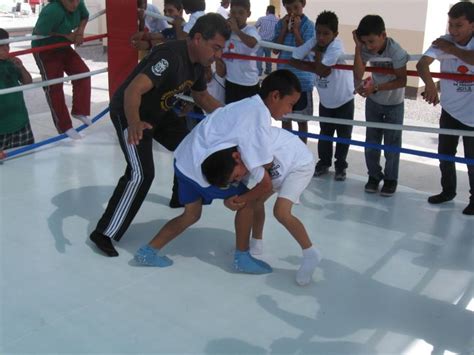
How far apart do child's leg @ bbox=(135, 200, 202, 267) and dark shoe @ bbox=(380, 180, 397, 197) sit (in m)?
1.47

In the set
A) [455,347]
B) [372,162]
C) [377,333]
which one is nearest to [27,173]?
[372,162]

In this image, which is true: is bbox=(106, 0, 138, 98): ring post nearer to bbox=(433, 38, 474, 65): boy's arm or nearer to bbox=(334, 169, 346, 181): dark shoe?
bbox=(334, 169, 346, 181): dark shoe

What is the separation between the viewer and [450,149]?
11.4 ft

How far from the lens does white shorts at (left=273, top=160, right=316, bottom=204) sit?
8.26ft

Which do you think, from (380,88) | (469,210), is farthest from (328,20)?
(469,210)

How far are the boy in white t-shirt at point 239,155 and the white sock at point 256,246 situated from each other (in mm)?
130

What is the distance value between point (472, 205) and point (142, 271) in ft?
6.33

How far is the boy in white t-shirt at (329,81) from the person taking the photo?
11.8 feet

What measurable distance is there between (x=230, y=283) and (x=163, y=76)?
942 millimetres

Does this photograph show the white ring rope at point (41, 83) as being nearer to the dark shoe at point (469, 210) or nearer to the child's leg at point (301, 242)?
the child's leg at point (301, 242)

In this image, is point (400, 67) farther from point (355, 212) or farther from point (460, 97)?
point (355, 212)

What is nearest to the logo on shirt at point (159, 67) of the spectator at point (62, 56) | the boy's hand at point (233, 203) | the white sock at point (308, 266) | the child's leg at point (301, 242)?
the boy's hand at point (233, 203)

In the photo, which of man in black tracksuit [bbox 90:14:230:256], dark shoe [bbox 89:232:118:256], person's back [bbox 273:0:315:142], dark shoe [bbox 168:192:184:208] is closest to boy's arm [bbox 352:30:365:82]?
person's back [bbox 273:0:315:142]

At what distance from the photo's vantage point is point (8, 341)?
2.10 m
